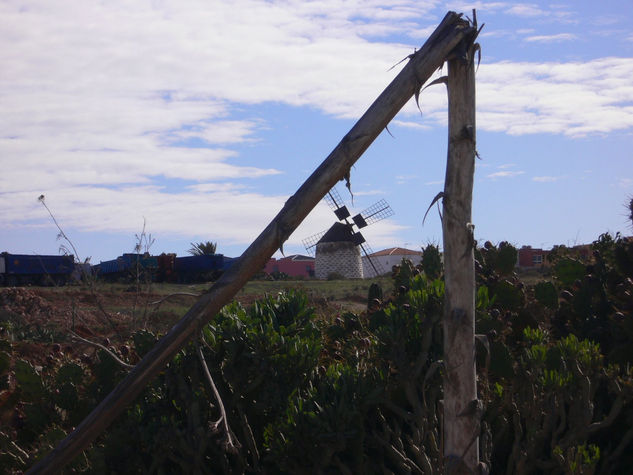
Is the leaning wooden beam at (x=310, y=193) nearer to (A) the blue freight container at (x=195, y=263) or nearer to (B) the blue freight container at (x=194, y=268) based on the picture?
(B) the blue freight container at (x=194, y=268)

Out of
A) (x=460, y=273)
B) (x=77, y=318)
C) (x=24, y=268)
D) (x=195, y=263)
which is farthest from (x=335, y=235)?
(x=460, y=273)

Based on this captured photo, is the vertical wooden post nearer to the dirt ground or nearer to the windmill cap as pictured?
the dirt ground

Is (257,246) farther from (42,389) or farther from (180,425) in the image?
(42,389)

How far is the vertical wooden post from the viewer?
268 centimetres

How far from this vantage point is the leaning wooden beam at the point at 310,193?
103 inches

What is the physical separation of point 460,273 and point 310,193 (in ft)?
2.02

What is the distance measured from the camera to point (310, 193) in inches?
104

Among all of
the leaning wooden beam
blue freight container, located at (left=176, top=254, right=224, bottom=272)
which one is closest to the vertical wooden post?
the leaning wooden beam

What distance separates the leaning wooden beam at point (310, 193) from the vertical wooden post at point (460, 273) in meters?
0.10

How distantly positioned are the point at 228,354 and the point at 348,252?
47.2 m

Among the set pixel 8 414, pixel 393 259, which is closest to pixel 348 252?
pixel 393 259

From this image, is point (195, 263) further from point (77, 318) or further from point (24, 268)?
point (77, 318)

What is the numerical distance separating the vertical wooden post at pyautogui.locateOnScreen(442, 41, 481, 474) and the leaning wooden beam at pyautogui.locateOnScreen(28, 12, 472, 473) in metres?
0.10

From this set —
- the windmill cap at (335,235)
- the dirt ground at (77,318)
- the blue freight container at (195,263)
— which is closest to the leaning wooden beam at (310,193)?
the dirt ground at (77,318)
